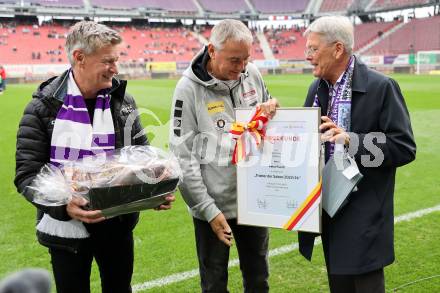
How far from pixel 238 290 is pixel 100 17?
58.3m

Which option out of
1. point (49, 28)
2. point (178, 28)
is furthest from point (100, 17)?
point (178, 28)

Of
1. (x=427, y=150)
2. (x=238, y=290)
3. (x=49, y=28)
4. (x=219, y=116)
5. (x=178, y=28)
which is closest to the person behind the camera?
(x=219, y=116)

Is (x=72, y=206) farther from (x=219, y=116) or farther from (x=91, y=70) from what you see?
(x=219, y=116)

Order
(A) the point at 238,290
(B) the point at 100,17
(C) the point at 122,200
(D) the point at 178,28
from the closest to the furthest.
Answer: (C) the point at 122,200 → (A) the point at 238,290 → (B) the point at 100,17 → (D) the point at 178,28

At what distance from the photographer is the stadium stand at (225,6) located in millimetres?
64238

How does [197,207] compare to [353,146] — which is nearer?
[353,146]

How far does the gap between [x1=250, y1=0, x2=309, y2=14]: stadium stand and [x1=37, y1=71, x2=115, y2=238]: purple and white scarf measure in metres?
67.4

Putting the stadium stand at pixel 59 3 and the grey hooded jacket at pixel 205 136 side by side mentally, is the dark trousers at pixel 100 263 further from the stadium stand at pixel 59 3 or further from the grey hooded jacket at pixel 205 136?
the stadium stand at pixel 59 3

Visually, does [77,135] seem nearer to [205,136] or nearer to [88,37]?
[88,37]

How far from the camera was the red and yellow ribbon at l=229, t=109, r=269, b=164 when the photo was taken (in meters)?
2.47

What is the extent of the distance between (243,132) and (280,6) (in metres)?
68.4

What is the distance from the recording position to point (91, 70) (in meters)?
2.37

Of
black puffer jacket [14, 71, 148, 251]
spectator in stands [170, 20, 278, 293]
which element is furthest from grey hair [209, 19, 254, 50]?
black puffer jacket [14, 71, 148, 251]

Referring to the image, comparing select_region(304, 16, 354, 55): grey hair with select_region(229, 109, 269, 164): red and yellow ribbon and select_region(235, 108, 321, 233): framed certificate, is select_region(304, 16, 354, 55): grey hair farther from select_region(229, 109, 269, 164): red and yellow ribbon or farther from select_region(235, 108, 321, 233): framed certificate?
select_region(229, 109, 269, 164): red and yellow ribbon
